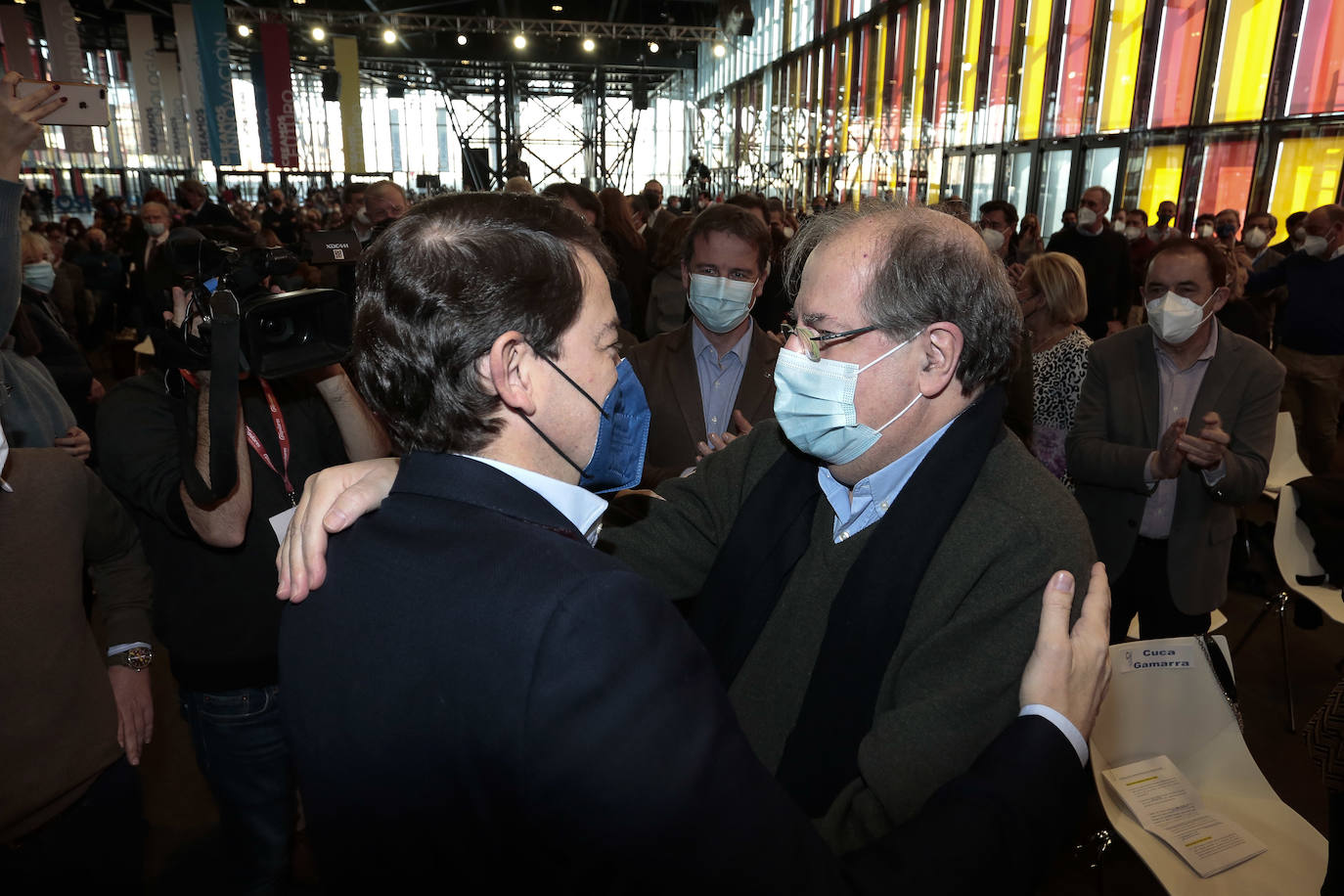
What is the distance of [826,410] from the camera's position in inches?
55.8

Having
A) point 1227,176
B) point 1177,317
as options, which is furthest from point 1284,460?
point 1227,176

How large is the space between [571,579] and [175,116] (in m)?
19.7

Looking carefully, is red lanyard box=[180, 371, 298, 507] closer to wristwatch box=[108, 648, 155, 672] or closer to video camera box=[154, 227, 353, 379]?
video camera box=[154, 227, 353, 379]

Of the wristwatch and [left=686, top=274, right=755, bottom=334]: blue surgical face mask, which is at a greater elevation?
[left=686, top=274, right=755, bottom=334]: blue surgical face mask

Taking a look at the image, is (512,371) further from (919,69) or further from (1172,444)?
(919,69)

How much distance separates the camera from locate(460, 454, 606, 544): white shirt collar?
94cm

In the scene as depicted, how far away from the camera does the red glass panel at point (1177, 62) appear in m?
9.07

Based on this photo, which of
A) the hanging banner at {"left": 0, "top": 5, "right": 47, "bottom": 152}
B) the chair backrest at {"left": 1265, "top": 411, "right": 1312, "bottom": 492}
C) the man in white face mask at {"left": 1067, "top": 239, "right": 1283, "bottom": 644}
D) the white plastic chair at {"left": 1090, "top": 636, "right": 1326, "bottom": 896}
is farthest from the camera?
the hanging banner at {"left": 0, "top": 5, "right": 47, "bottom": 152}

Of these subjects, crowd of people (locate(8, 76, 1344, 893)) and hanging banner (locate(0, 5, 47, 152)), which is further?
hanging banner (locate(0, 5, 47, 152))

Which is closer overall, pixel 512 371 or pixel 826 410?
pixel 512 371

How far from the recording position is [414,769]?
0.77 m

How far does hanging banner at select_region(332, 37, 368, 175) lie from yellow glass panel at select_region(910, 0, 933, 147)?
9632 millimetres

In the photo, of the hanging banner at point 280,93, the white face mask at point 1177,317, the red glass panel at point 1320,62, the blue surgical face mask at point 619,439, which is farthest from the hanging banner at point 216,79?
the blue surgical face mask at point 619,439

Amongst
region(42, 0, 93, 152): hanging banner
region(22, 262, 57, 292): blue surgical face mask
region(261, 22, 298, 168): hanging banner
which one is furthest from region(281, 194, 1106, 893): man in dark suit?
region(261, 22, 298, 168): hanging banner
